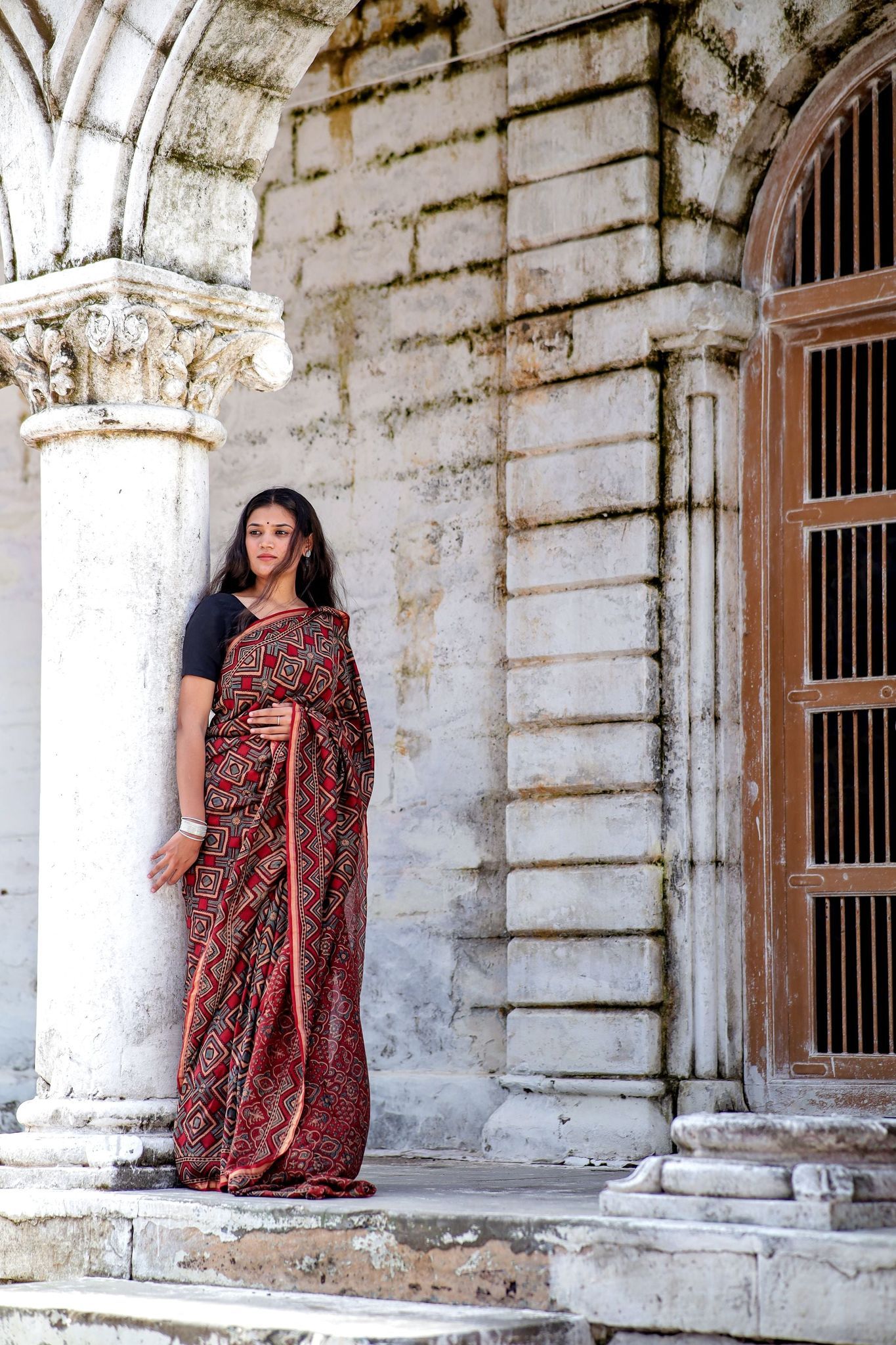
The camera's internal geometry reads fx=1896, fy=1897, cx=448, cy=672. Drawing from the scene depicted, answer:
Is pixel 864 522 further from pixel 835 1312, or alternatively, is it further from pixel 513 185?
pixel 835 1312

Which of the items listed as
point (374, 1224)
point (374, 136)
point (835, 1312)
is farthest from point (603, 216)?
point (835, 1312)

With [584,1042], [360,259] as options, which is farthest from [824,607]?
[360,259]

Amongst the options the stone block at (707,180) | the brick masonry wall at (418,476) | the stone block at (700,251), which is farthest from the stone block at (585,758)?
the stone block at (707,180)

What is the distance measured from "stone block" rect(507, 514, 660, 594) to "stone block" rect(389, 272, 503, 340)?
92 cm

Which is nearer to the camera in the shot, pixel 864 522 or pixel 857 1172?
pixel 857 1172

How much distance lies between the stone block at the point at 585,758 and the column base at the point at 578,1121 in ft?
3.26

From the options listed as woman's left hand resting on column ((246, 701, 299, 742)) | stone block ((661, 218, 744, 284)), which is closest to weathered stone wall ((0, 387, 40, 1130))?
stone block ((661, 218, 744, 284))

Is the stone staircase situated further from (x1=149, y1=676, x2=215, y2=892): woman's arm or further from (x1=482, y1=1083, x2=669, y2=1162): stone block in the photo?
(x1=482, y1=1083, x2=669, y2=1162): stone block

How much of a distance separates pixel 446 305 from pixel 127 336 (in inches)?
94.7

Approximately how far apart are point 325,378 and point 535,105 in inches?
56.8

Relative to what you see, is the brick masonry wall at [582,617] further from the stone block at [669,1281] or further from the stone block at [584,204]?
the stone block at [669,1281]

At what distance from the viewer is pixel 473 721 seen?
704 centimetres

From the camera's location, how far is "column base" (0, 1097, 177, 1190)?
15.9 feet

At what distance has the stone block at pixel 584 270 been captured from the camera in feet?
21.4
